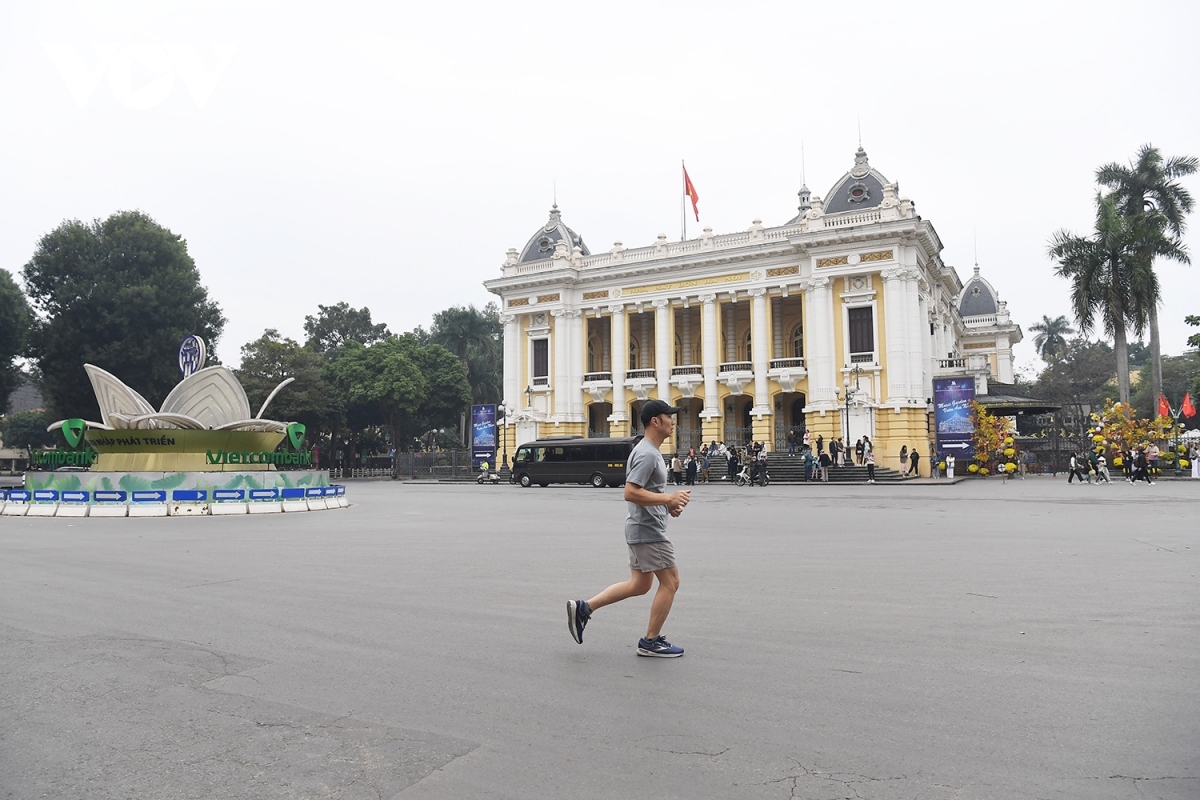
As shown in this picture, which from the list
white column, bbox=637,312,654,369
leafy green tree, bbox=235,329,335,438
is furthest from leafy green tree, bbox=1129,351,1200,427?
leafy green tree, bbox=235,329,335,438

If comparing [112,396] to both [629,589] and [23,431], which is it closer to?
[629,589]

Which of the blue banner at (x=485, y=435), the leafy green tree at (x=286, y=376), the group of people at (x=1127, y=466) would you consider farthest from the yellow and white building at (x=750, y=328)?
the leafy green tree at (x=286, y=376)

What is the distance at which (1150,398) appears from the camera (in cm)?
6512

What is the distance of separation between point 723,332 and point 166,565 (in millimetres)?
40730

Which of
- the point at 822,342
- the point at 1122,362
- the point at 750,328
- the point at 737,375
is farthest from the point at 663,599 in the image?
the point at 750,328

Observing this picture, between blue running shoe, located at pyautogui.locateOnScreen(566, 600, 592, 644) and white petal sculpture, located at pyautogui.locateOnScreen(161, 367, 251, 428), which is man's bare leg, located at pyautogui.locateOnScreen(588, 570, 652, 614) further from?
white petal sculpture, located at pyautogui.locateOnScreen(161, 367, 251, 428)

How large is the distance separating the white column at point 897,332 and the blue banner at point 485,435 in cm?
1989

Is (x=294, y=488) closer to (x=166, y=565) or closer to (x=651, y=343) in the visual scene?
(x=166, y=565)

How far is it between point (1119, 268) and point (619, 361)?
81.7 ft

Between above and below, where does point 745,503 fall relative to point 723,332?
below

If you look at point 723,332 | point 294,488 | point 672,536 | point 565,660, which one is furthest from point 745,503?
point 723,332

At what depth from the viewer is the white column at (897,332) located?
3825 cm

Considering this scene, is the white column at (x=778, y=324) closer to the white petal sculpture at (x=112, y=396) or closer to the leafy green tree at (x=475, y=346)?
the leafy green tree at (x=475, y=346)

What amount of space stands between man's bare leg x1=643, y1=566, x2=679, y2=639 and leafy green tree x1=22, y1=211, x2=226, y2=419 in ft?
141
